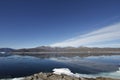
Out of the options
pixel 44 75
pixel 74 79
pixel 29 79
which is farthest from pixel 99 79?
pixel 29 79

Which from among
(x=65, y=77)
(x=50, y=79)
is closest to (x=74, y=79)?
(x=65, y=77)

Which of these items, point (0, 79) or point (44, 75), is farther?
point (0, 79)

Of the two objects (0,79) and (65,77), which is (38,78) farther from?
(0,79)

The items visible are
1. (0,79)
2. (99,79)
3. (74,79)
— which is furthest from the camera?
(0,79)

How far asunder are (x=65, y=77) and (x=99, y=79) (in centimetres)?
718

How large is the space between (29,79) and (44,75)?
8.77ft

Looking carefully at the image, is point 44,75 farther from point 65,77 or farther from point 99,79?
point 99,79

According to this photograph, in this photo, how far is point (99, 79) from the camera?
30.1 m

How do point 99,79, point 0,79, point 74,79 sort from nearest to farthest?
point 74,79 → point 99,79 → point 0,79

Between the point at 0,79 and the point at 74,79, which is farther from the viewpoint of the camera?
the point at 0,79

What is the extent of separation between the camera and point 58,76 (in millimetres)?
27281

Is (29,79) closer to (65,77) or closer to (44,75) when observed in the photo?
(44,75)

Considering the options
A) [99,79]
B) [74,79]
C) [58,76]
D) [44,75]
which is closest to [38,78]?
[44,75]

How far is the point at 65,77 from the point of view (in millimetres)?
26969
